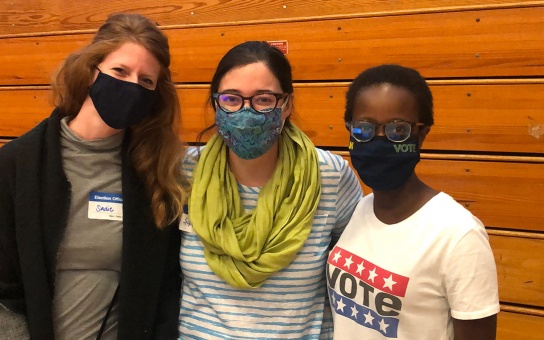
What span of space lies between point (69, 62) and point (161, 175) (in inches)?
15.8

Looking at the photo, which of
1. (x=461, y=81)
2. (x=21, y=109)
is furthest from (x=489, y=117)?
(x=21, y=109)

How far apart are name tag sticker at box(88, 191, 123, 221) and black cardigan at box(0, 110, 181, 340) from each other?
0.02m

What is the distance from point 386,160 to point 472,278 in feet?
0.96

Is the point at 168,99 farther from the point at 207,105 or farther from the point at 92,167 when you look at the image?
the point at 92,167

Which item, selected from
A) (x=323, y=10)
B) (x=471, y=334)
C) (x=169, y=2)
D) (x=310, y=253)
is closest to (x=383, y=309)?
(x=471, y=334)

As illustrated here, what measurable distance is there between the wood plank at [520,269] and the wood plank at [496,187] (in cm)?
7

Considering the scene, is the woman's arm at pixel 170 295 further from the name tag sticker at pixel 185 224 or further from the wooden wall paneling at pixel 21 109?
the wooden wall paneling at pixel 21 109

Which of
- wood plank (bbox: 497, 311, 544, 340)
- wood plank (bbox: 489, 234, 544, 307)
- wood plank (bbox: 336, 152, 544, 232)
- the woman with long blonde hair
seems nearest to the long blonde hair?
the woman with long blonde hair

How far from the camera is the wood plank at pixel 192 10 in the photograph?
2320 millimetres

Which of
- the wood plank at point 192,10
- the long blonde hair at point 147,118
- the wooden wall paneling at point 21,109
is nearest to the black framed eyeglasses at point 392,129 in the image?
the long blonde hair at point 147,118

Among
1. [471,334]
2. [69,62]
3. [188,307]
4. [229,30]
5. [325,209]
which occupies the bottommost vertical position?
[188,307]

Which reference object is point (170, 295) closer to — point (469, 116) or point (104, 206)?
point (104, 206)

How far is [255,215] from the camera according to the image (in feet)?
4.09

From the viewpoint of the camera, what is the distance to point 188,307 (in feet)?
4.27
